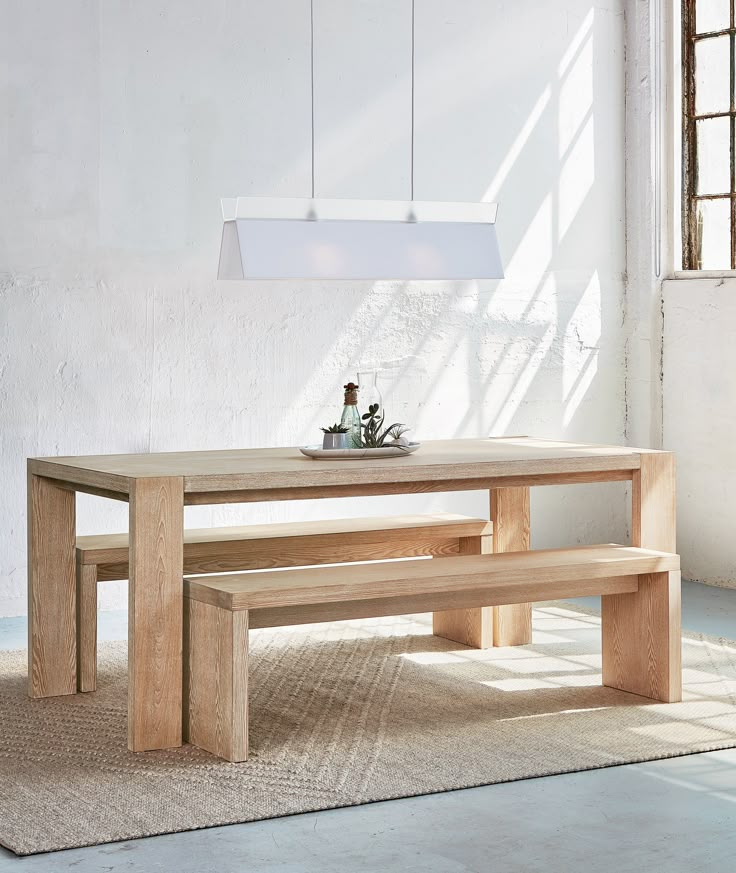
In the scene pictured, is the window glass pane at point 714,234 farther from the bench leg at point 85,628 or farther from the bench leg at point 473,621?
the bench leg at point 85,628

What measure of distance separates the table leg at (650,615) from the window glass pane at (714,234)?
2.92m

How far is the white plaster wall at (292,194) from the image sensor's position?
6.11 m

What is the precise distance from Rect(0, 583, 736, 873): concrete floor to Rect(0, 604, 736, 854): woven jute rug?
9 cm

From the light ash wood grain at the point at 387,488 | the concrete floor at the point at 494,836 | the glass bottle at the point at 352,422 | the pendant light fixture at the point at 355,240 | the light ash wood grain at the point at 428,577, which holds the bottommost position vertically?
the concrete floor at the point at 494,836

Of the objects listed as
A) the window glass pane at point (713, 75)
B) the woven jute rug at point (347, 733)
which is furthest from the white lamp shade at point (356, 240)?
the window glass pane at point (713, 75)

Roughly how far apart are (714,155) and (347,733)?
4515 mm

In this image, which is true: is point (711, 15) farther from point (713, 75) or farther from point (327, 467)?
point (327, 467)

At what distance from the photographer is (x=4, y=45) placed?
5.96 metres

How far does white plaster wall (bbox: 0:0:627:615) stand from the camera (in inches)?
241

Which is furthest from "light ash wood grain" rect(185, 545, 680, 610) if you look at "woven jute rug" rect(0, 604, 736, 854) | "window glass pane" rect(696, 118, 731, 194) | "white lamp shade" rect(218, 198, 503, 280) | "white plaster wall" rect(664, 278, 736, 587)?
"window glass pane" rect(696, 118, 731, 194)

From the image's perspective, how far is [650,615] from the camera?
4641 millimetres

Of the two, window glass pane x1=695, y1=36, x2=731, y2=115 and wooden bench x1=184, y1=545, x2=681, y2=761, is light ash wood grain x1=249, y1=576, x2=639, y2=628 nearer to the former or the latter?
wooden bench x1=184, y1=545, x2=681, y2=761

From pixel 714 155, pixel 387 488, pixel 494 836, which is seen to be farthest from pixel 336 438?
pixel 714 155

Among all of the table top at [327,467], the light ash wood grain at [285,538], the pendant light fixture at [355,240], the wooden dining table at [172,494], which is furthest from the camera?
the light ash wood grain at [285,538]
